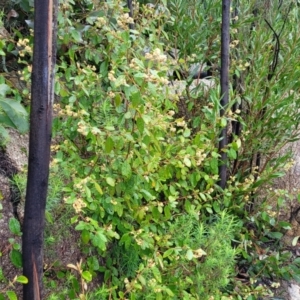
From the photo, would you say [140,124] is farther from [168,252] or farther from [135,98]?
[168,252]

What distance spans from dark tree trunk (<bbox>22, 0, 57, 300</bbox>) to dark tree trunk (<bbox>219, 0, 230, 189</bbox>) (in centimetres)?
119

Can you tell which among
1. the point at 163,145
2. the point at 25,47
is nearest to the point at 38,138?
the point at 25,47

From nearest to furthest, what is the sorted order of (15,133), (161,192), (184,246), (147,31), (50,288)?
(50,288) < (184,246) < (15,133) < (161,192) < (147,31)

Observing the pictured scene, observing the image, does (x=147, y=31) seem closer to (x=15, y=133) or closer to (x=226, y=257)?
(x=15, y=133)

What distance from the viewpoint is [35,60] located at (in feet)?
3.83

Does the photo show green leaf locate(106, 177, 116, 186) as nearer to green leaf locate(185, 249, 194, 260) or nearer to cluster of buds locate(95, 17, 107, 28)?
green leaf locate(185, 249, 194, 260)

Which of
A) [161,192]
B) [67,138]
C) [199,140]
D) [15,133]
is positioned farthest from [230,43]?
[15,133]

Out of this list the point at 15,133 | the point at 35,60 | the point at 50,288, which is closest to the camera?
the point at 35,60

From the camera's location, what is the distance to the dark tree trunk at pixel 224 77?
2.16 metres

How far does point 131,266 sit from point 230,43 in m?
1.50

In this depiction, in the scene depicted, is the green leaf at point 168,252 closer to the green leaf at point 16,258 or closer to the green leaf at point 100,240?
the green leaf at point 100,240

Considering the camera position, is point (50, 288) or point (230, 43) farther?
point (230, 43)

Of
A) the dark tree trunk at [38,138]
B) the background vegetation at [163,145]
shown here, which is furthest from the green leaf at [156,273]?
the dark tree trunk at [38,138]

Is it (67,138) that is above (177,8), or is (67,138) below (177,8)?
below
